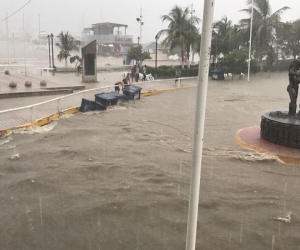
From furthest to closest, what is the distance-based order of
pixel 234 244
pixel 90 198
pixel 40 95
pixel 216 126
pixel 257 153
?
pixel 40 95 → pixel 216 126 → pixel 257 153 → pixel 90 198 → pixel 234 244

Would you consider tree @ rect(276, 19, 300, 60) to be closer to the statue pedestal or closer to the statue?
the statue

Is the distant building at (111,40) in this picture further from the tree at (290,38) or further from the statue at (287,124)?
the statue at (287,124)

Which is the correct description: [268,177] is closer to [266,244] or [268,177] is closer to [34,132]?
[266,244]

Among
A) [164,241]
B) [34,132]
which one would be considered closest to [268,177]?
[164,241]

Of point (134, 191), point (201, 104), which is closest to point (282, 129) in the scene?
point (134, 191)

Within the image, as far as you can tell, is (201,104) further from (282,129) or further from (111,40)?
(111,40)

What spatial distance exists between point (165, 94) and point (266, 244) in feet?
53.9

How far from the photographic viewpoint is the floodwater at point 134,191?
4980 mm

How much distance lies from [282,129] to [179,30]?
24335 mm

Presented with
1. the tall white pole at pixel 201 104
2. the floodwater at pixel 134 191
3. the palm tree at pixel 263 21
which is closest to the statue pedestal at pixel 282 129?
the floodwater at pixel 134 191

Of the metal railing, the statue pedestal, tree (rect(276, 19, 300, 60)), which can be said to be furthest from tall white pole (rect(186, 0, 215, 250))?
tree (rect(276, 19, 300, 60))

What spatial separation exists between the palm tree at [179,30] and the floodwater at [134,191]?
70.0 feet

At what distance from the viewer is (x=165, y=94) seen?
68.5ft

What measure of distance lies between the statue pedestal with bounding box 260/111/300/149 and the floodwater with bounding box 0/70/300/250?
0.95 m
